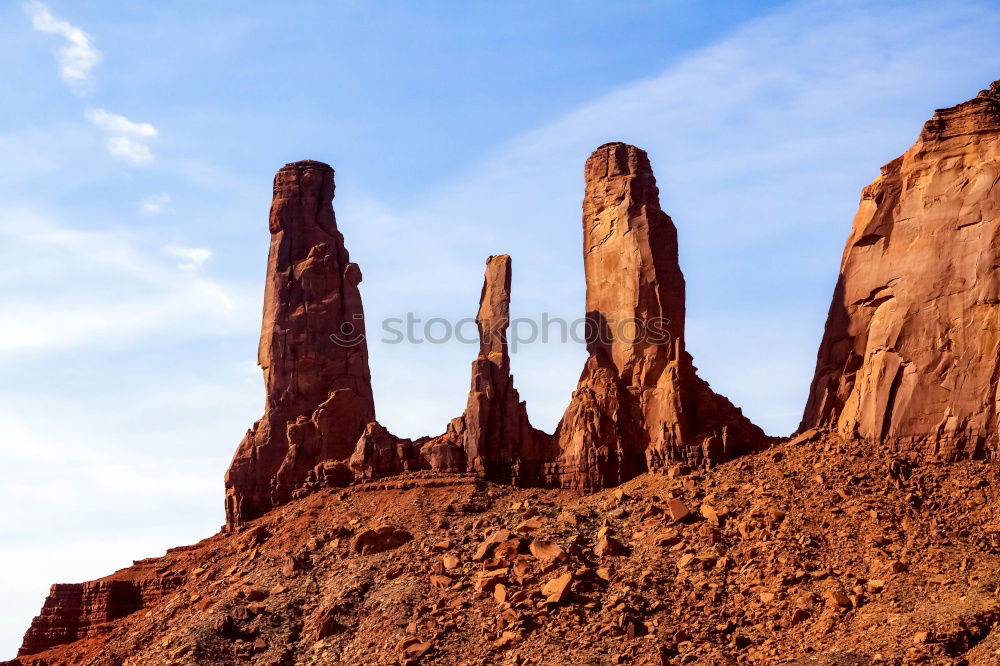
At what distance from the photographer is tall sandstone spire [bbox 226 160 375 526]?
7631 cm

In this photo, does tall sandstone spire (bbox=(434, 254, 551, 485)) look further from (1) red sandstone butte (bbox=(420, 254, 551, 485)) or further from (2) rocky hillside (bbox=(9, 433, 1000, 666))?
(2) rocky hillside (bbox=(9, 433, 1000, 666))

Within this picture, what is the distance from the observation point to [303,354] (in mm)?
78250

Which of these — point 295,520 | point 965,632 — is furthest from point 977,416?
point 295,520

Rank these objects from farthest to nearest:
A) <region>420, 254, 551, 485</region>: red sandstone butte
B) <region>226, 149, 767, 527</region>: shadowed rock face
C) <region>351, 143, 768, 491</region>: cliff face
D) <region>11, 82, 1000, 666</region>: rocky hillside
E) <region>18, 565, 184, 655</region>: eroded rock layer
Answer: <region>18, 565, 184, 655</region>: eroded rock layer, <region>420, 254, 551, 485</region>: red sandstone butte, <region>226, 149, 767, 527</region>: shadowed rock face, <region>351, 143, 768, 491</region>: cliff face, <region>11, 82, 1000, 666</region>: rocky hillside

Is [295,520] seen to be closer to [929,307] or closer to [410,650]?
[410,650]

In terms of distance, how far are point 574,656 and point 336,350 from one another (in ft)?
77.3

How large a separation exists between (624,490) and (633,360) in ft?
19.2

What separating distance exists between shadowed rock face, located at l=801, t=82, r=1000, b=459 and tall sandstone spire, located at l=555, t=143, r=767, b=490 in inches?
152

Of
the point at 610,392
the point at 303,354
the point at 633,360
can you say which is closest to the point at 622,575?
the point at 610,392

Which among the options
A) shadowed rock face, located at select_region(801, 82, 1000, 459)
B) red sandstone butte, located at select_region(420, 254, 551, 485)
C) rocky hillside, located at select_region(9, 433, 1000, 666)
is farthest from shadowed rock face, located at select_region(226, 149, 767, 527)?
shadowed rock face, located at select_region(801, 82, 1000, 459)

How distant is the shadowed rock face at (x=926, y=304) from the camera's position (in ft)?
216

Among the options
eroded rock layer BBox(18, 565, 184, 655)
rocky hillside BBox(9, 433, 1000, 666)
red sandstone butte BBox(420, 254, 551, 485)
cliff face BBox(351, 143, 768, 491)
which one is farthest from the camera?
eroded rock layer BBox(18, 565, 184, 655)

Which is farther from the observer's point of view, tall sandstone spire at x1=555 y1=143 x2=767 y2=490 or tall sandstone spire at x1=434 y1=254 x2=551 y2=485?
tall sandstone spire at x1=434 y1=254 x2=551 y2=485

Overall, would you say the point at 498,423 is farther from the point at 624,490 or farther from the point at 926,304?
the point at 926,304
